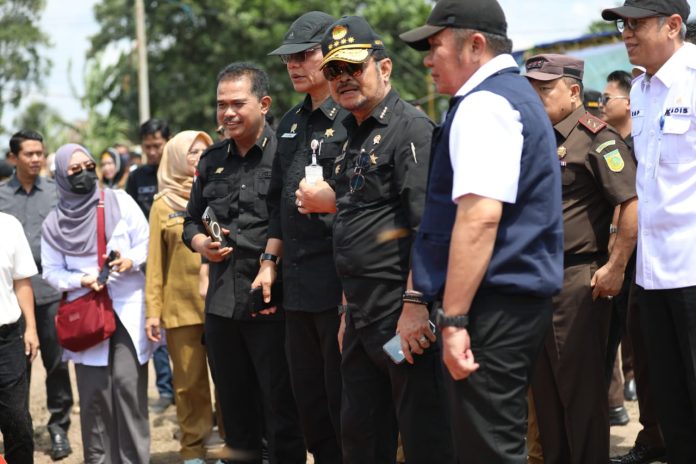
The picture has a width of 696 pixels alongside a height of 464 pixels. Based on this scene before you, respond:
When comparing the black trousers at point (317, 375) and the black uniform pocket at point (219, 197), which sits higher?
the black uniform pocket at point (219, 197)

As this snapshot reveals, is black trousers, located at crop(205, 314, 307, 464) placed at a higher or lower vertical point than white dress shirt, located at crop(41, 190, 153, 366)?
lower

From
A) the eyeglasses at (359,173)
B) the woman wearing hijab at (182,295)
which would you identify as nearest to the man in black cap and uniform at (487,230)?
the eyeglasses at (359,173)

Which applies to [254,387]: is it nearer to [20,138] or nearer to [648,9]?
[648,9]

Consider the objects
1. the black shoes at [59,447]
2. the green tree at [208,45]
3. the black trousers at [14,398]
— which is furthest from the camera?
the green tree at [208,45]

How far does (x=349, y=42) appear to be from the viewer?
13.9ft

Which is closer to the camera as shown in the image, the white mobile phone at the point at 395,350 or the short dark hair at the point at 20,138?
the white mobile phone at the point at 395,350

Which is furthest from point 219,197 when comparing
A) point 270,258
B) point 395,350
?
point 395,350

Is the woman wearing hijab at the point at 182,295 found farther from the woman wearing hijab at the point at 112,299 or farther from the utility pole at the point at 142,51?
the utility pole at the point at 142,51

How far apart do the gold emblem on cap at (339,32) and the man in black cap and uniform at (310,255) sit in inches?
23.6

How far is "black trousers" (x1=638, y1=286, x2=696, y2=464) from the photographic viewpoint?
4.16 meters

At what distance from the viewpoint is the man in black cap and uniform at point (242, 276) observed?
213 inches

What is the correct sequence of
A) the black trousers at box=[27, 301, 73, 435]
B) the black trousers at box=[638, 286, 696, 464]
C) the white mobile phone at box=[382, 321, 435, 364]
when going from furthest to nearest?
the black trousers at box=[27, 301, 73, 435]
the black trousers at box=[638, 286, 696, 464]
the white mobile phone at box=[382, 321, 435, 364]

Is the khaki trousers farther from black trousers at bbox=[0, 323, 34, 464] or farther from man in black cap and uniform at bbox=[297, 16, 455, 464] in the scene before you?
man in black cap and uniform at bbox=[297, 16, 455, 464]

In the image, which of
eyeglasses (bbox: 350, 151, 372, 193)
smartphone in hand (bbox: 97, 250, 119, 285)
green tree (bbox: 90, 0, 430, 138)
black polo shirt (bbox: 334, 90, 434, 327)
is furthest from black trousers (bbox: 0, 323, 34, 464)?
green tree (bbox: 90, 0, 430, 138)
